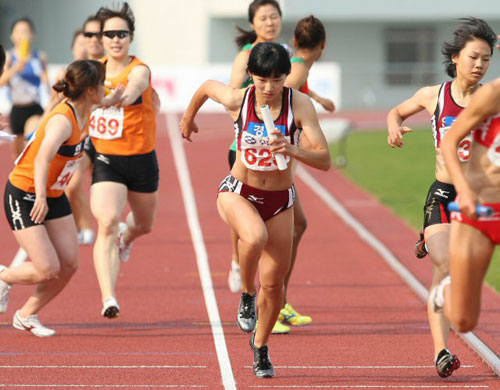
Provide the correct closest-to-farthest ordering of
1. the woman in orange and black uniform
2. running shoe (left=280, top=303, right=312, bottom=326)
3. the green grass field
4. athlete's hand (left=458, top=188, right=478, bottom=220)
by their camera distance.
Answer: athlete's hand (left=458, top=188, right=478, bottom=220), the woman in orange and black uniform, running shoe (left=280, top=303, right=312, bottom=326), the green grass field

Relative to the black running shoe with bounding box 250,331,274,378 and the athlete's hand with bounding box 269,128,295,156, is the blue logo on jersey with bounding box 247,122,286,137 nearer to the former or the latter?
the athlete's hand with bounding box 269,128,295,156

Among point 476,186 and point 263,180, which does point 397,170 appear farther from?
point 476,186

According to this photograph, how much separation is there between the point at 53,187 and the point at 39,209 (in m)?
0.33

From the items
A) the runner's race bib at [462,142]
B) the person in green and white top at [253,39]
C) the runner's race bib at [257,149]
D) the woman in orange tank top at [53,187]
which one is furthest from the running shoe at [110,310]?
the runner's race bib at [462,142]

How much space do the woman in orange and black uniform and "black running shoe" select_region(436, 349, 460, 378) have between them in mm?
2887

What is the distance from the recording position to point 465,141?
6.86 metres

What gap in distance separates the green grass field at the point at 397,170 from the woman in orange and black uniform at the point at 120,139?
371 centimetres

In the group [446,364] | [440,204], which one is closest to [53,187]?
[440,204]

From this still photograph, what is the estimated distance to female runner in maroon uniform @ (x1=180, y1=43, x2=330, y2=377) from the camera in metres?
6.64

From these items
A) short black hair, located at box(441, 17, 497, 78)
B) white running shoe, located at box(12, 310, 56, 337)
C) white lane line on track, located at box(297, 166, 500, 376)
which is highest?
short black hair, located at box(441, 17, 497, 78)

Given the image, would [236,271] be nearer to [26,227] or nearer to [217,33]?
[26,227]

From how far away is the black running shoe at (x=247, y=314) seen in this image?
7309 millimetres

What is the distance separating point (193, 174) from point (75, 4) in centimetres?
2316

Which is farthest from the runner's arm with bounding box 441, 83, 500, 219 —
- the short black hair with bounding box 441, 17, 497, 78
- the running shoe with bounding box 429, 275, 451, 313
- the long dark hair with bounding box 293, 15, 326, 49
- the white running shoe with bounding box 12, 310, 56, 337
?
the white running shoe with bounding box 12, 310, 56, 337
